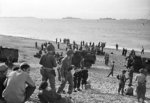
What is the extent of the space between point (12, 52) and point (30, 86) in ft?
51.6

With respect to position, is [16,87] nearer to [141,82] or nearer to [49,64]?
[49,64]

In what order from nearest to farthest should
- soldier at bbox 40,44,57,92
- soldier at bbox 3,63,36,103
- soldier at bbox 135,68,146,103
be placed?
soldier at bbox 3,63,36,103, soldier at bbox 40,44,57,92, soldier at bbox 135,68,146,103

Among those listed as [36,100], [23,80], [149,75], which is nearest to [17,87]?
[23,80]

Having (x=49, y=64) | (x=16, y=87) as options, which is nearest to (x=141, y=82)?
(x=49, y=64)

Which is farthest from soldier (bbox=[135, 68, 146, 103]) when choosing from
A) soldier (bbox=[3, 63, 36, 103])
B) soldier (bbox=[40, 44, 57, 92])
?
soldier (bbox=[3, 63, 36, 103])

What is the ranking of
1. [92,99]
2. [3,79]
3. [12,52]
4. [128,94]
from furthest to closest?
[12,52] < [128,94] < [92,99] < [3,79]

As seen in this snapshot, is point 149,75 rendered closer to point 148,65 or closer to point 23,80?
point 148,65

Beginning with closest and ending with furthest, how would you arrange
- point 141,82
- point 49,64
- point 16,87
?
point 16,87, point 49,64, point 141,82

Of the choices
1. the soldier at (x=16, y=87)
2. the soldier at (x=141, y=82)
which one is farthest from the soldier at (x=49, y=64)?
the soldier at (x=141, y=82)

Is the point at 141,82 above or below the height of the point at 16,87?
below

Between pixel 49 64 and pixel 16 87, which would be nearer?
pixel 16 87

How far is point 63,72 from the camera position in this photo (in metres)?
9.15

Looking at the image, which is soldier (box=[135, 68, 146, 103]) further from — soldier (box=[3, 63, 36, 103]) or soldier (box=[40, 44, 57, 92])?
soldier (box=[3, 63, 36, 103])

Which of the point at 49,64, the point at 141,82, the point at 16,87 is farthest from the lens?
the point at 141,82
